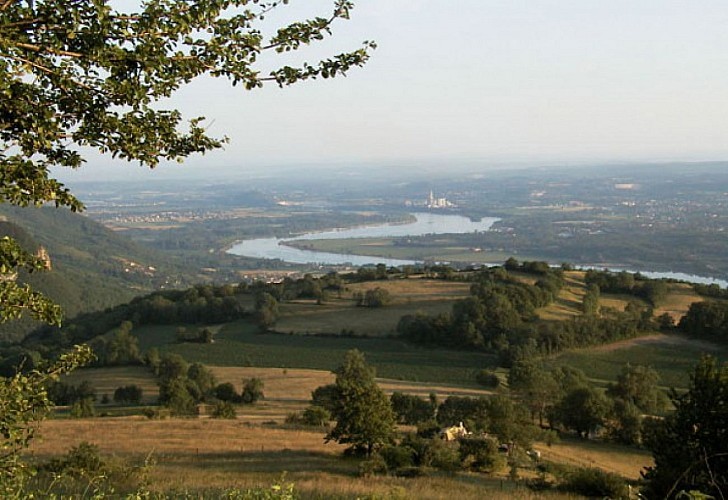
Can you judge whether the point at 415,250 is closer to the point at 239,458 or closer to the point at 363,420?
the point at 363,420

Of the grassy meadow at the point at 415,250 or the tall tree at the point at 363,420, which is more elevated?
the tall tree at the point at 363,420

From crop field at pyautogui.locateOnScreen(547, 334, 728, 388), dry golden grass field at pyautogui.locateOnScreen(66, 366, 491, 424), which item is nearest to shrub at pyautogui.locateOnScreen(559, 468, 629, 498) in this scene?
dry golden grass field at pyautogui.locateOnScreen(66, 366, 491, 424)

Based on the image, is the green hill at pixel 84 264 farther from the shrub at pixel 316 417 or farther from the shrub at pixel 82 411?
the shrub at pixel 316 417

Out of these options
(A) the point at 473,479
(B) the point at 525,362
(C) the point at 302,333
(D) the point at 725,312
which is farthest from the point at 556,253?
(A) the point at 473,479

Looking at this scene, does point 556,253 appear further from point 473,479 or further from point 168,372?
point 473,479

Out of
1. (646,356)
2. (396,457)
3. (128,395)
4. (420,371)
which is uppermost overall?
(396,457)

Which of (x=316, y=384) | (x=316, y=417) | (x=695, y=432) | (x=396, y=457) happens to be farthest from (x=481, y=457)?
(x=316, y=384)

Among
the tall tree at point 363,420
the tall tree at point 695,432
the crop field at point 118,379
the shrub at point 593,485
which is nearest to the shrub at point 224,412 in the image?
the crop field at point 118,379
